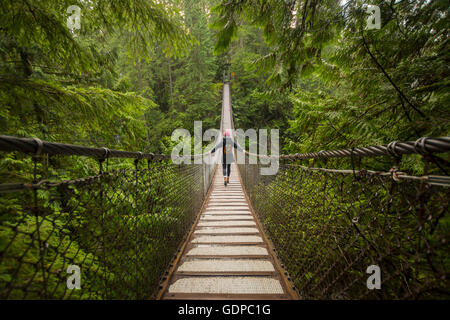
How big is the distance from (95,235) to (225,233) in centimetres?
125

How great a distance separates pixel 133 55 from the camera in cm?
170

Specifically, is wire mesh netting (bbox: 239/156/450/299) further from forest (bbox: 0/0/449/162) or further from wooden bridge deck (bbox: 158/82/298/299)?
forest (bbox: 0/0/449/162)

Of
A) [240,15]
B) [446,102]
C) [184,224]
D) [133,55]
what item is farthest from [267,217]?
[133,55]

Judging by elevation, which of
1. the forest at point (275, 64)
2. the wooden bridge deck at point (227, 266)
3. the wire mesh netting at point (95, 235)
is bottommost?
the wooden bridge deck at point (227, 266)

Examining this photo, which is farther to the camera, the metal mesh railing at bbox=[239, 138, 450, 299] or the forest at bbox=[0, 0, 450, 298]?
the forest at bbox=[0, 0, 450, 298]

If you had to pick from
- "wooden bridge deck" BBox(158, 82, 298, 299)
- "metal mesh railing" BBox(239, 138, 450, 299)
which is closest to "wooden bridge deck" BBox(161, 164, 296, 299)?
"wooden bridge deck" BBox(158, 82, 298, 299)

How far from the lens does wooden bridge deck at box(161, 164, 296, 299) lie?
1.21m

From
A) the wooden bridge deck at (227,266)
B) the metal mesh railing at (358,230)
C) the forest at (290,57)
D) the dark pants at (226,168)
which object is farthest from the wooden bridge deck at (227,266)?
the dark pants at (226,168)

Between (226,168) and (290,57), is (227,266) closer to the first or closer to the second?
(290,57)

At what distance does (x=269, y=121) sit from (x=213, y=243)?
14.0 m

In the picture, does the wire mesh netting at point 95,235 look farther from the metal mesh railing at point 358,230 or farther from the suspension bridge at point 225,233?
A: the metal mesh railing at point 358,230

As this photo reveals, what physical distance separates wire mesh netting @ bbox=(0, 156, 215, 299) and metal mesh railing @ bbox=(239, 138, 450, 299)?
98 cm

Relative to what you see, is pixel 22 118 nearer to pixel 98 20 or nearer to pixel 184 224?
pixel 98 20

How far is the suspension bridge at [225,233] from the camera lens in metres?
0.53
